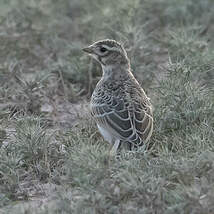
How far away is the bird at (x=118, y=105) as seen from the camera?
6688 mm

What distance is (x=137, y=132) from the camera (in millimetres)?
6684

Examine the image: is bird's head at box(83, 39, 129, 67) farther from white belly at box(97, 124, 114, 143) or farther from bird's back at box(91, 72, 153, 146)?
white belly at box(97, 124, 114, 143)

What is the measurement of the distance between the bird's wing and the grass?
0.23 metres

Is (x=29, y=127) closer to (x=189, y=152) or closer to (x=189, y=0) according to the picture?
(x=189, y=152)

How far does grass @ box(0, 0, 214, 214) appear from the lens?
5586mm

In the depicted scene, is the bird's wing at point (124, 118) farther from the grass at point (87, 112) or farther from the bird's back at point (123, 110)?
the grass at point (87, 112)

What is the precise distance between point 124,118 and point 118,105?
0.81ft

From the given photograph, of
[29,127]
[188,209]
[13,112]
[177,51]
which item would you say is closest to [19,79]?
[13,112]

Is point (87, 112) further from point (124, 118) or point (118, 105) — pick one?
point (124, 118)

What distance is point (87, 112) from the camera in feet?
26.9

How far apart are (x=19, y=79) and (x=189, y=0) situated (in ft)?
13.2

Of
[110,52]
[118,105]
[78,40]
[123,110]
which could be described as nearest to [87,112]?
[110,52]

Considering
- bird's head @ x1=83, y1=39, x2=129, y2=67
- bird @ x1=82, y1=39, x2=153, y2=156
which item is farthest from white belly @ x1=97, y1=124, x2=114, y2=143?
bird's head @ x1=83, y1=39, x2=129, y2=67

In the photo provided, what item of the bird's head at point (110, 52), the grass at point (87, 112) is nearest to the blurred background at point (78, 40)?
the grass at point (87, 112)
